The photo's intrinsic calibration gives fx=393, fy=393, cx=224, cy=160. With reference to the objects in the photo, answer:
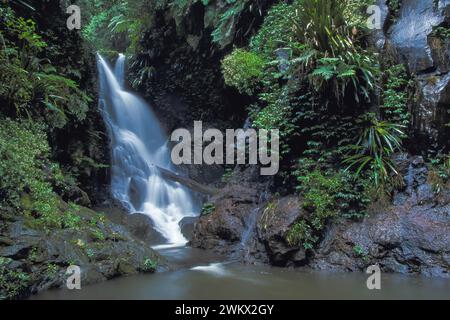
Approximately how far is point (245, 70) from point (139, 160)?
422 cm

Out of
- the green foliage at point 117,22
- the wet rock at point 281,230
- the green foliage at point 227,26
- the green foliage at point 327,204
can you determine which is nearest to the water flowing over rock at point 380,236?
the wet rock at point 281,230

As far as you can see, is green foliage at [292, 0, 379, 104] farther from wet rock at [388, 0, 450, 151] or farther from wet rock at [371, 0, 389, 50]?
wet rock at [388, 0, 450, 151]

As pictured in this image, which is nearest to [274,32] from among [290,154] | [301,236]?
[290,154]

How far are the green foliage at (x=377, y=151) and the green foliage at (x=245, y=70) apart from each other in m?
3.09

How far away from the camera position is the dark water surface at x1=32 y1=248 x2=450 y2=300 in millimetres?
4477

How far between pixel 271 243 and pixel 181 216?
3.69m

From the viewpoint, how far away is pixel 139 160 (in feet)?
37.1

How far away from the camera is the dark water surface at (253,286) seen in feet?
14.7

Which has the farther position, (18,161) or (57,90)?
(57,90)

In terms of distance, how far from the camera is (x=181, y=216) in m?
9.62

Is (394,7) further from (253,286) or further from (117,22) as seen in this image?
(117,22)

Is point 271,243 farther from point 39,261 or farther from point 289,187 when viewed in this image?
point 39,261

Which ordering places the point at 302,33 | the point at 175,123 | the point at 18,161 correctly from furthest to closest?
the point at 175,123 < the point at 302,33 < the point at 18,161
